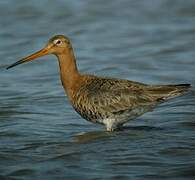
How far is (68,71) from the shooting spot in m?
12.5

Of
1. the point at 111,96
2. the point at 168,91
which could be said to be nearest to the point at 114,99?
the point at 111,96

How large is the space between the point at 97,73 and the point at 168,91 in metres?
4.43

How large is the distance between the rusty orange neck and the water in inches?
24.8

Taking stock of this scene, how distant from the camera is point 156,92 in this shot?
1194 centimetres

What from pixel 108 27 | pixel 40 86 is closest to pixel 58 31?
pixel 108 27

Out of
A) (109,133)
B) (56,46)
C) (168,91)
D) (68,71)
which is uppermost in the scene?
(56,46)

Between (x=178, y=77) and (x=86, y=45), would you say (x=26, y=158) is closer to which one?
(x=178, y=77)

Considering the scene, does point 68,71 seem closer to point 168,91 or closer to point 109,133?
point 109,133

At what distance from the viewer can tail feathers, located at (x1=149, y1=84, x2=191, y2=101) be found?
11.8 m

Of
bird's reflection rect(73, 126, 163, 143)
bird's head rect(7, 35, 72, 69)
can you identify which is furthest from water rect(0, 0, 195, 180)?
bird's head rect(7, 35, 72, 69)

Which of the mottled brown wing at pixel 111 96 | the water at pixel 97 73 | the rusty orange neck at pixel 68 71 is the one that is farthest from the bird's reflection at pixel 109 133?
the rusty orange neck at pixel 68 71

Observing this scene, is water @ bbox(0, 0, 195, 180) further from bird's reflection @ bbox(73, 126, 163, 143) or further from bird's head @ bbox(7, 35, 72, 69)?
bird's head @ bbox(7, 35, 72, 69)

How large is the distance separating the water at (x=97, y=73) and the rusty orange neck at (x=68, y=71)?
630 mm

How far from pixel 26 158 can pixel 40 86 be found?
481cm
